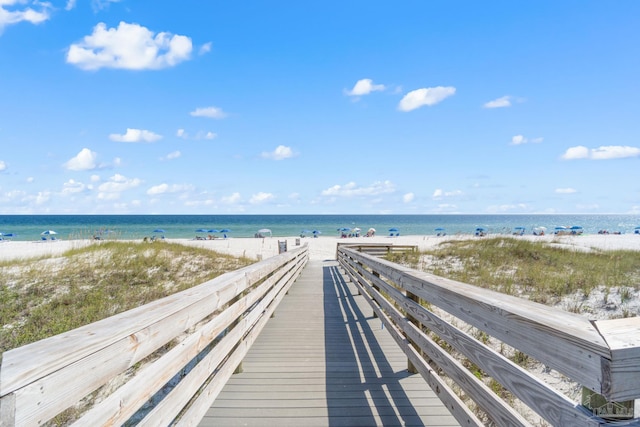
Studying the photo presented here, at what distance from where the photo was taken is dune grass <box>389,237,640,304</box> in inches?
358

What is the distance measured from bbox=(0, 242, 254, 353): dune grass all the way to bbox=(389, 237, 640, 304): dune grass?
7350 mm

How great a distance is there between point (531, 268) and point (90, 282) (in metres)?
12.6

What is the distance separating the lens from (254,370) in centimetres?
430

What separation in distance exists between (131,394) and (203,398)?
125 cm

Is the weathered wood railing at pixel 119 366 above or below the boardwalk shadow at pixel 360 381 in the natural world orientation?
above

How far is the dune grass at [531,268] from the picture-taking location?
9102mm

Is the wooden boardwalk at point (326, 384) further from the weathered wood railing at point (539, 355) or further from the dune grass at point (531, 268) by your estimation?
the dune grass at point (531, 268)

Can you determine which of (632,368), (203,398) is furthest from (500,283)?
(632,368)

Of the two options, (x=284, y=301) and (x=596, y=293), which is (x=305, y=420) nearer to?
(x=284, y=301)

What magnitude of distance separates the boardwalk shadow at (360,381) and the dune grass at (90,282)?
4.61 metres

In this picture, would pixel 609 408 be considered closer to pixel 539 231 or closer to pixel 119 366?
pixel 119 366

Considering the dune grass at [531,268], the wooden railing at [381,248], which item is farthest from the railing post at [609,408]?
the wooden railing at [381,248]

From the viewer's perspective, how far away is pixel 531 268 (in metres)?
11.7

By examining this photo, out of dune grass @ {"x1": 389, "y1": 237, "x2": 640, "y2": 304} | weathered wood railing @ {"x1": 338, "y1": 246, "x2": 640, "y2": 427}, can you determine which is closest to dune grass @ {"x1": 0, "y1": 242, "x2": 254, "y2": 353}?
weathered wood railing @ {"x1": 338, "y1": 246, "x2": 640, "y2": 427}
